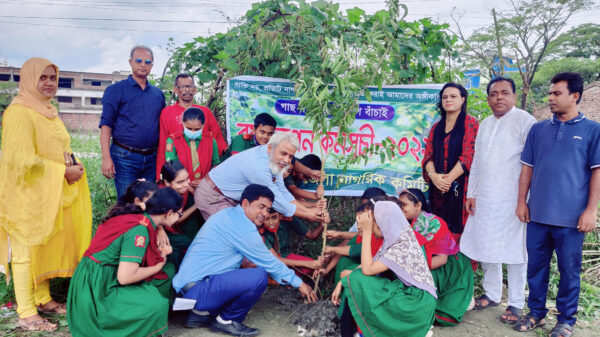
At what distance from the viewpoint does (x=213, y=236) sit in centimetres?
333

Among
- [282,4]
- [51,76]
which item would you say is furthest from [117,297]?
[282,4]

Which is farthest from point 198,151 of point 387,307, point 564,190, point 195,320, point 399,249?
point 564,190

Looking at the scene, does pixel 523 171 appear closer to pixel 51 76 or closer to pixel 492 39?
pixel 51 76

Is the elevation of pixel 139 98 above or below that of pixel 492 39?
below

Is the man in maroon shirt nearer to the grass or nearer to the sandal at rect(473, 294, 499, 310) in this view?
the grass

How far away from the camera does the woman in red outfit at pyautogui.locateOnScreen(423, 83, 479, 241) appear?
4.01 meters

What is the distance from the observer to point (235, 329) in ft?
11.0

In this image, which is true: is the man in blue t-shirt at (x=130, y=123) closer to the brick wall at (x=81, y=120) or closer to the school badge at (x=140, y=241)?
the school badge at (x=140, y=241)

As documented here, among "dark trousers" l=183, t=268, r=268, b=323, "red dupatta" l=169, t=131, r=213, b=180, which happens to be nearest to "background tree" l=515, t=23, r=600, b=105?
"red dupatta" l=169, t=131, r=213, b=180

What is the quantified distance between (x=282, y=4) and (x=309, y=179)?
1759mm

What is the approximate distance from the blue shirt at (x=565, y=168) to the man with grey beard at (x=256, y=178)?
1.83 m

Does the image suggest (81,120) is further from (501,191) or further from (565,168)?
(565,168)

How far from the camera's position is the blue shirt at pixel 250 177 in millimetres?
3588

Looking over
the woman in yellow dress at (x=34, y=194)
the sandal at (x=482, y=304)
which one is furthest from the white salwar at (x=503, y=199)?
the woman in yellow dress at (x=34, y=194)
